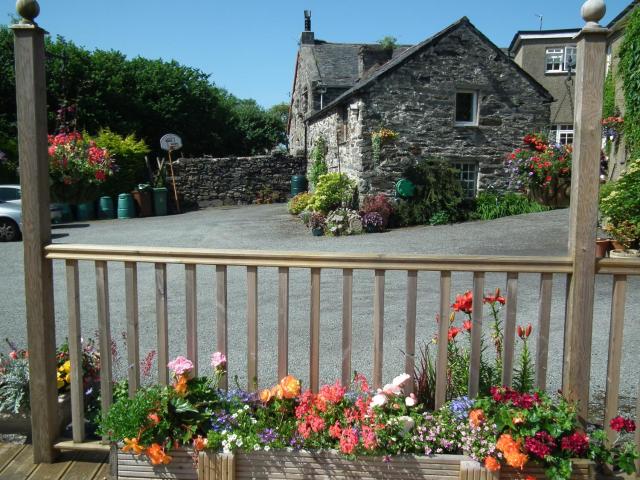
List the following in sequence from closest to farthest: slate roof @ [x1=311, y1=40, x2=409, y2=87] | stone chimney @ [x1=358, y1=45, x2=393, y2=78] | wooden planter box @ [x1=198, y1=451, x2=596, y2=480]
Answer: wooden planter box @ [x1=198, y1=451, x2=596, y2=480], stone chimney @ [x1=358, y1=45, x2=393, y2=78], slate roof @ [x1=311, y1=40, x2=409, y2=87]

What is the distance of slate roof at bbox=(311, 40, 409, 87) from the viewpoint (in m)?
23.7

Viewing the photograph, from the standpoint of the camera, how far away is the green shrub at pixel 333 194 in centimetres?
1498

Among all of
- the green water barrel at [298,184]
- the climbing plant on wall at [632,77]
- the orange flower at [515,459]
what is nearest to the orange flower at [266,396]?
the orange flower at [515,459]

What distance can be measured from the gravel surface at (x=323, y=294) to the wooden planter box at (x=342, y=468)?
171 centimetres

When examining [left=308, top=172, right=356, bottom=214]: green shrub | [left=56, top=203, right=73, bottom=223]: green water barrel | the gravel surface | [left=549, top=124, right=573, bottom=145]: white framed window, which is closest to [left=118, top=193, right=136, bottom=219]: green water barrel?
[left=56, top=203, right=73, bottom=223]: green water barrel

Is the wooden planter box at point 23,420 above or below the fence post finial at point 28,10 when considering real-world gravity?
below

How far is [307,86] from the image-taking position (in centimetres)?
2495

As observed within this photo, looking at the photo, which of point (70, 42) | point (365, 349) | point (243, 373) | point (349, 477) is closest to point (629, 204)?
point (365, 349)

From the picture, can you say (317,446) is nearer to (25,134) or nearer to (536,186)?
(25,134)

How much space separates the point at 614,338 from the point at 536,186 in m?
10.1

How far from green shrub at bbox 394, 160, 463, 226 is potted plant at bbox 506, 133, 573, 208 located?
1567mm

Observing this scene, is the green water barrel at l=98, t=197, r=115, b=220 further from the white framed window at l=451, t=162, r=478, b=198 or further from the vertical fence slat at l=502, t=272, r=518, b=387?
the vertical fence slat at l=502, t=272, r=518, b=387

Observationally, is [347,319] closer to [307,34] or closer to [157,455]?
[157,455]

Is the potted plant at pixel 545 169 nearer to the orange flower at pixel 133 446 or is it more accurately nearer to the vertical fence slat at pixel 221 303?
the vertical fence slat at pixel 221 303
